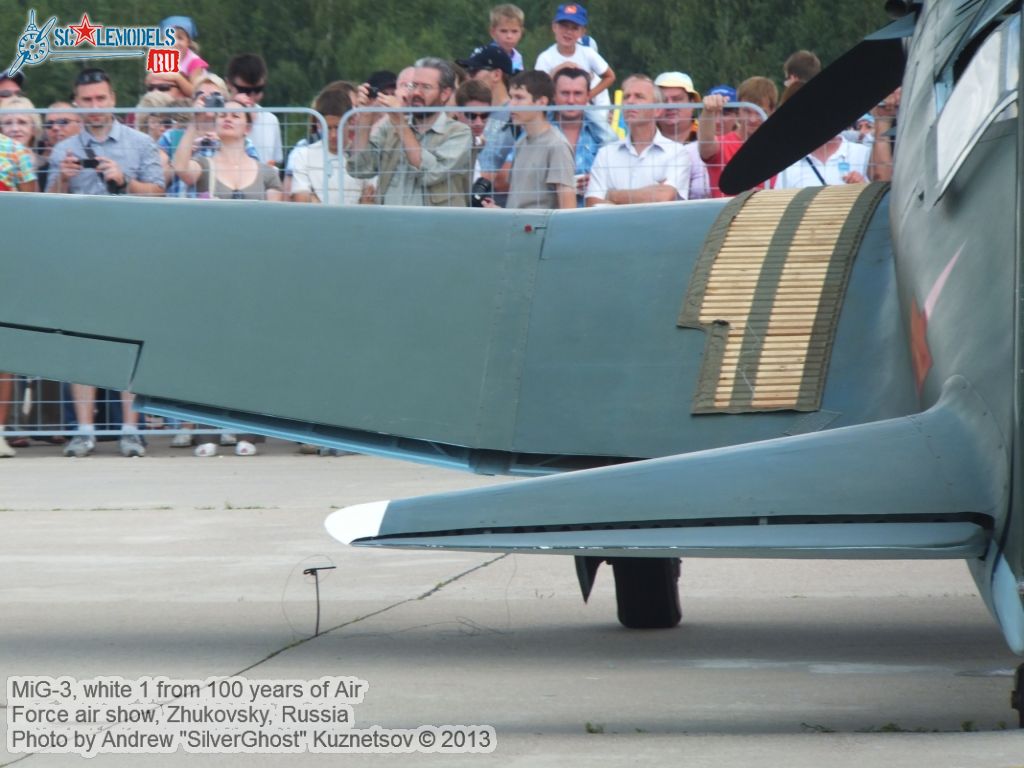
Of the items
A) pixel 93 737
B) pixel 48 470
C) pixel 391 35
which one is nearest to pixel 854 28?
pixel 391 35

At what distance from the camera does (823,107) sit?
7.54 m

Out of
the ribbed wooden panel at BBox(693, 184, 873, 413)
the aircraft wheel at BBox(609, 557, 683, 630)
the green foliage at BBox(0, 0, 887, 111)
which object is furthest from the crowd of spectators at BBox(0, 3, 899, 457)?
the green foliage at BBox(0, 0, 887, 111)

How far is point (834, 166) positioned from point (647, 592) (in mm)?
6029

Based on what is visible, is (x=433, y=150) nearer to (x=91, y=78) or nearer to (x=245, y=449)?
(x=245, y=449)

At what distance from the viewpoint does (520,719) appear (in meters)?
5.19

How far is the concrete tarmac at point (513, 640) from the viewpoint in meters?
4.80

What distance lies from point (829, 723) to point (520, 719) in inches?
41.3

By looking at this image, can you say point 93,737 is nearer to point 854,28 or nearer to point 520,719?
point 520,719

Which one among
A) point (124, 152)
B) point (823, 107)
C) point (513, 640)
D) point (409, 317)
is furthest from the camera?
point (124, 152)

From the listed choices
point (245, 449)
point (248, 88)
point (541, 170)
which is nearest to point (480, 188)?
point (541, 170)

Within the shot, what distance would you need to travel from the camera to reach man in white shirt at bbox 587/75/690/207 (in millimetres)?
12055

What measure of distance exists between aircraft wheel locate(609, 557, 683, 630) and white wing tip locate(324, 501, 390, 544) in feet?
8.66

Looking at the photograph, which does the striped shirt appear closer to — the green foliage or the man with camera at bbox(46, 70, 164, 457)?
the man with camera at bbox(46, 70, 164, 457)

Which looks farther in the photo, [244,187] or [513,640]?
[244,187]
